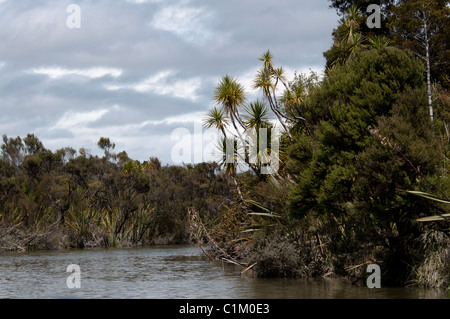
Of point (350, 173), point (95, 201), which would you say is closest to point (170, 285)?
point (350, 173)

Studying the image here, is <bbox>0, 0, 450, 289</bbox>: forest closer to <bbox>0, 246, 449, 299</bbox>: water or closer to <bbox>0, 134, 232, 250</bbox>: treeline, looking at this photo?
<bbox>0, 246, 449, 299</bbox>: water

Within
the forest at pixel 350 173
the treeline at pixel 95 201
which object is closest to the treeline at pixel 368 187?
the forest at pixel 350 173

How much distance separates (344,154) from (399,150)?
108 inches

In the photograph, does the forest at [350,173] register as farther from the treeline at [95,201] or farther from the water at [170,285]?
the treeline at [95,201]

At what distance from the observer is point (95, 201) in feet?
164

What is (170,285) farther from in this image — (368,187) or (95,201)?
(95,201)

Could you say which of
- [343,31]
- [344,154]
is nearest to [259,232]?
[344,154]

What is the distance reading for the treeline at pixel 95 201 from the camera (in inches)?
1724

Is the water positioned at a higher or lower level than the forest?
lower

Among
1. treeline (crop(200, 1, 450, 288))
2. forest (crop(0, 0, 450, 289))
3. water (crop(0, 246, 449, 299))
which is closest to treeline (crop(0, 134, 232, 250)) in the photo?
water (crop(0, 246, 449, 299))

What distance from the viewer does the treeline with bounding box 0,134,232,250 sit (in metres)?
Answer: 43.8

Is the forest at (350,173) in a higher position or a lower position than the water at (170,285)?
higher

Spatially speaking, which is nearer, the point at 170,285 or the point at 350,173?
the point at 350,173
